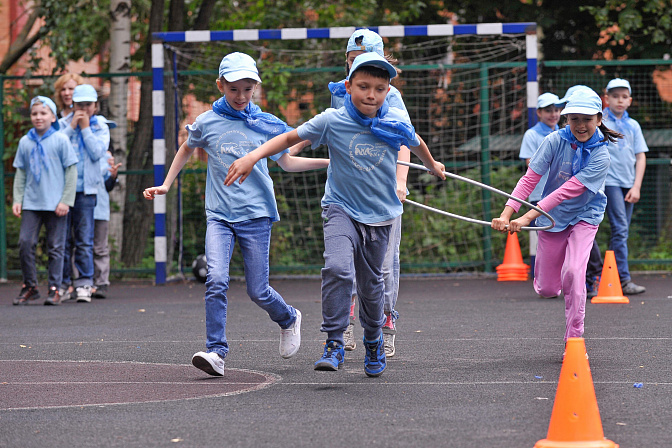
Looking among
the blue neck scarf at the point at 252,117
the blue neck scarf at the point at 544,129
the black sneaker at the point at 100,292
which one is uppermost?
the blue neck scarf at the point at 544,129

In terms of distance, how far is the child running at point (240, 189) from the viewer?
242 inches

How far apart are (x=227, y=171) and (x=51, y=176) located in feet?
15.6

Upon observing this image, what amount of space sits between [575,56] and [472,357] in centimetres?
1164

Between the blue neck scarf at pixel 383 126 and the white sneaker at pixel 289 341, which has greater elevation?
the blue neck scarf at pixel 383 126

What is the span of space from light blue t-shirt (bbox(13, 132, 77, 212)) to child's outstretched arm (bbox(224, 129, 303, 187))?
5.51m

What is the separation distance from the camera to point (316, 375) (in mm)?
6031

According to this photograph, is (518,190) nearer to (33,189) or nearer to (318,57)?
(33,189)

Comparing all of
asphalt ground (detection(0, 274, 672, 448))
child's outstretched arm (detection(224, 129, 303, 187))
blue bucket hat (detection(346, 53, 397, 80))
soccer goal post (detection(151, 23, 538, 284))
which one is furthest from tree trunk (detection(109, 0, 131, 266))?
blue bucket hat (detection(346, 53, 397, 80))

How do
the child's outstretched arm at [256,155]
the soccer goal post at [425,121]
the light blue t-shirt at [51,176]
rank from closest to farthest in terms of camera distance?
1. the child's outstretched arm at [256,155]
2. the light blue t-shirt at [51,176]
3. the soccer goal post at [425,121]

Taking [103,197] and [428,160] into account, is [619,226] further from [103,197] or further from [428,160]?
[103,197]

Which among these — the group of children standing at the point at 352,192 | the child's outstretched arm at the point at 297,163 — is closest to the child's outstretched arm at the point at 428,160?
the group of children standing at the point at 352,192

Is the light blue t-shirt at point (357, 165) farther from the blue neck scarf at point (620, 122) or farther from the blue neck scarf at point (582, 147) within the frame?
the blue neck scarf at point (620, 122)

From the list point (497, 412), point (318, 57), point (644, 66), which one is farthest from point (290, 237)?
point (497, 412)

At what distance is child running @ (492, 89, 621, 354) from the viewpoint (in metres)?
6.38
